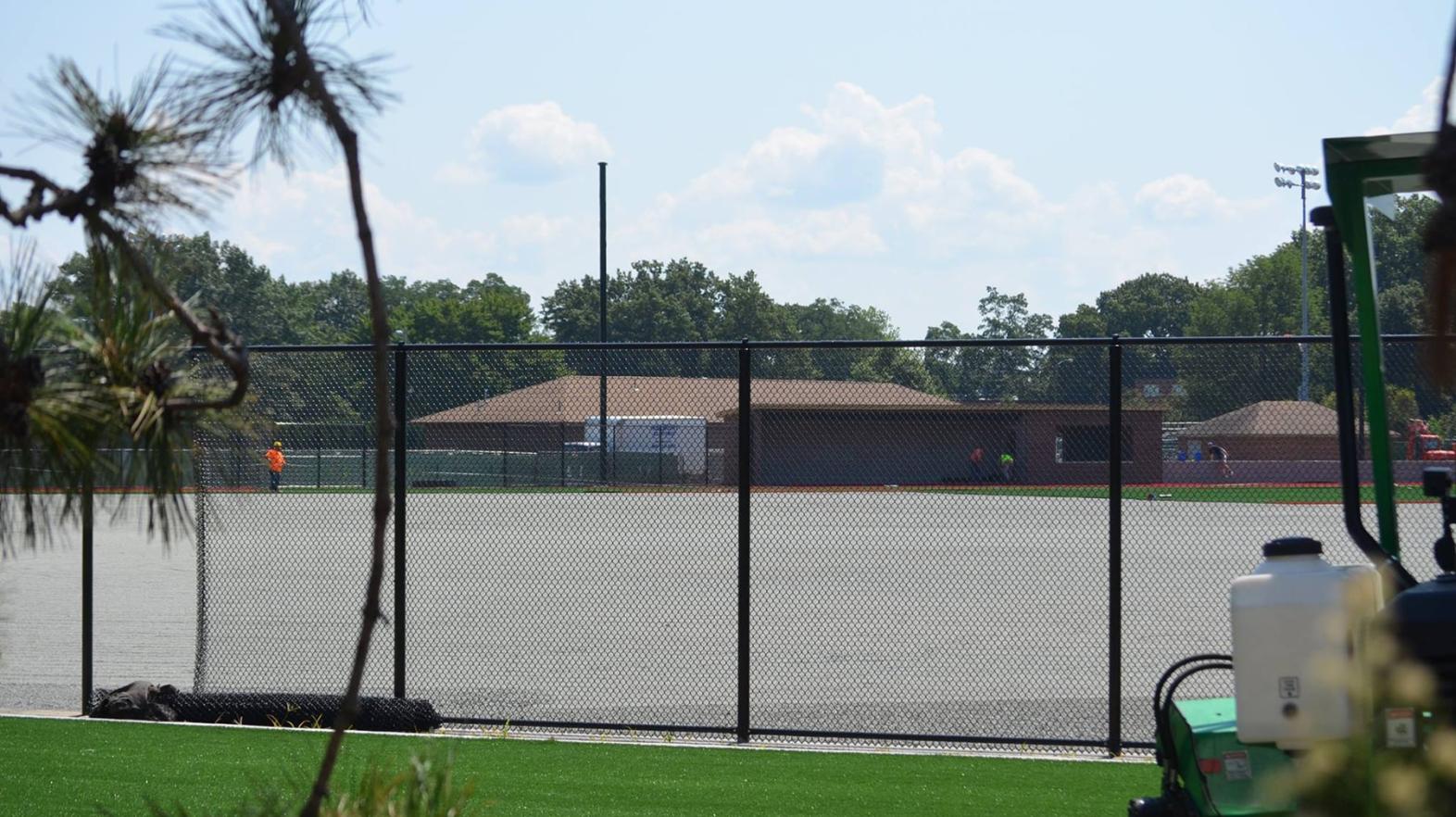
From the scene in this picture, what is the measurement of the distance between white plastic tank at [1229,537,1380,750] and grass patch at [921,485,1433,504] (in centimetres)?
660

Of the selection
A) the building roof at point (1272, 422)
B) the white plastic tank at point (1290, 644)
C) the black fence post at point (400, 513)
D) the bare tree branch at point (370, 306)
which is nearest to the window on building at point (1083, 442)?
the building roof at point (1272, 422)

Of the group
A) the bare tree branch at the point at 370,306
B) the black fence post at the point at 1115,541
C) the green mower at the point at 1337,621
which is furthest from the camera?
the black fence post at the point at 1115,541

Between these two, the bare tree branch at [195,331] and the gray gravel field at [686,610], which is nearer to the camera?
the bare tree branch at [195,331]

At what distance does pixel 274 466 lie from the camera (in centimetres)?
1245

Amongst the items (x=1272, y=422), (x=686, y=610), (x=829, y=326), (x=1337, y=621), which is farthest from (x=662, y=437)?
(x=829, y=326)

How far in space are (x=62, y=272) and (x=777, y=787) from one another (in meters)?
5.01

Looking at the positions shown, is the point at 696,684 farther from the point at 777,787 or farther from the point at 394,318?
the point at 394,318

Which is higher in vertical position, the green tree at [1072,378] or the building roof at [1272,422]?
the green tree at [1072,378]

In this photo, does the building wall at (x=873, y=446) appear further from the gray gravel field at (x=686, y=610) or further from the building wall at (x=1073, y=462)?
the gray gravel field at (x=686, y=610)

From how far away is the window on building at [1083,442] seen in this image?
33.5 feet

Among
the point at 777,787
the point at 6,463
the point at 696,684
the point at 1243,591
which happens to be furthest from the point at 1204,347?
the point at 6,463

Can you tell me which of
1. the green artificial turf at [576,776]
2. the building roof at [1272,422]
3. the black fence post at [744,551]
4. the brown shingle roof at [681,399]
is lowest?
the green artificial turf at [576,776]

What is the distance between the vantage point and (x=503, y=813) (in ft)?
21.0

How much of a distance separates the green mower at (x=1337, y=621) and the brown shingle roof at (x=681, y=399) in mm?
5940
